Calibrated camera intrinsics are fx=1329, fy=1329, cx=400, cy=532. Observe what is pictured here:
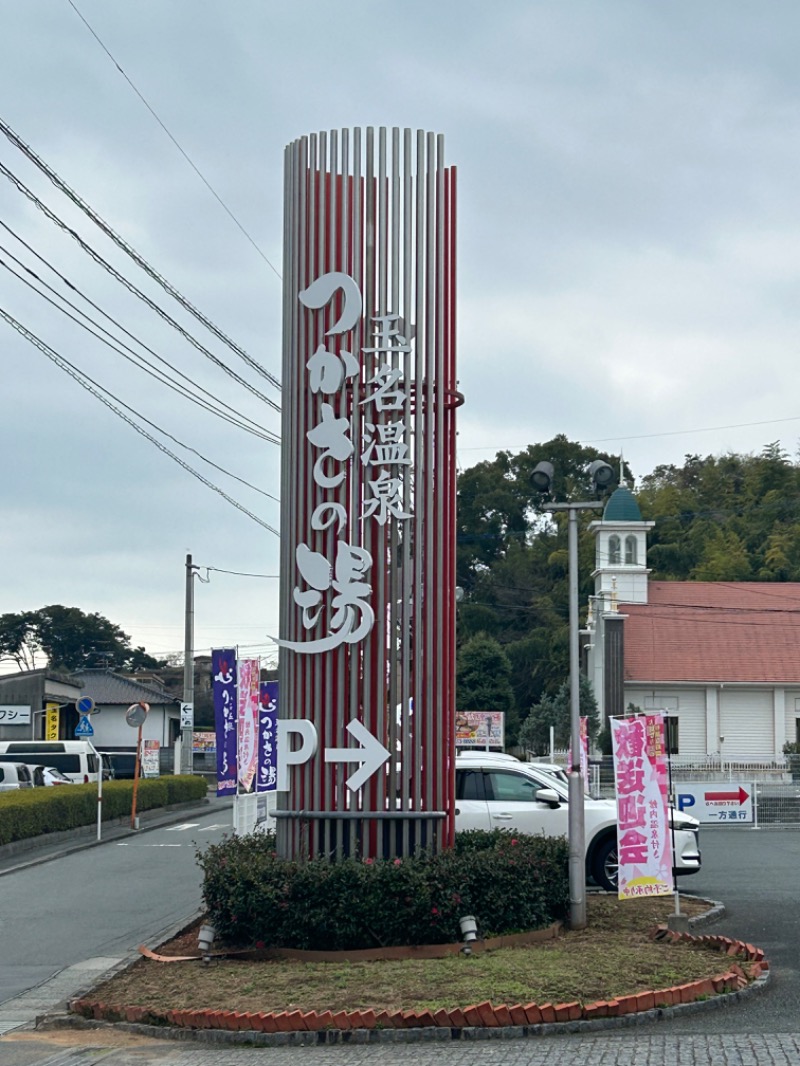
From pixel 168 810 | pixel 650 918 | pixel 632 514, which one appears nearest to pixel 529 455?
pixel 632 514

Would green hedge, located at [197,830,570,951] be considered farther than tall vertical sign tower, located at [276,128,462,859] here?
No

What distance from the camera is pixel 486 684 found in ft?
190

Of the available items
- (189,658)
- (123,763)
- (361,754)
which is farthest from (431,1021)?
(123,763)

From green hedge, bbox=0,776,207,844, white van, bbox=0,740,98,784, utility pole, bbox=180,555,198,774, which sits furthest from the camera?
white van, bbox=0,740,98,784

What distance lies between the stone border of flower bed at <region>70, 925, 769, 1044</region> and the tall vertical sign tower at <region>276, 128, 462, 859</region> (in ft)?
10.1

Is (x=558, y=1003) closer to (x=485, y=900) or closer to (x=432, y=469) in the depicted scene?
(x=485, y=900)

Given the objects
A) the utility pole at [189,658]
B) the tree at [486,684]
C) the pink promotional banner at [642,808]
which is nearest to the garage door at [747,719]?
the tree at [486,684]

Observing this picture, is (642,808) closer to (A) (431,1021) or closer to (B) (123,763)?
(A) (431,1021)

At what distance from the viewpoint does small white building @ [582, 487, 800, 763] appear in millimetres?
50531

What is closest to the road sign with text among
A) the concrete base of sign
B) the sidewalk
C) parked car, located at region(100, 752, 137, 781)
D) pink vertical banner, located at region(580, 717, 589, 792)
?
pink vertical banner, located at region(580, 717, 589, 792)

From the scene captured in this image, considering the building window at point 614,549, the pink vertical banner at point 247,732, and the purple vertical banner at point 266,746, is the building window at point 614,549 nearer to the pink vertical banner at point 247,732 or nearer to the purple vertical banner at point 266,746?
the pink vertical banner at point 247,732

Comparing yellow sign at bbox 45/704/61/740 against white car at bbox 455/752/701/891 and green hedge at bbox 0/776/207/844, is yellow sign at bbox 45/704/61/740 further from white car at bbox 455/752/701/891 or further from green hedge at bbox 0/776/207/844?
white car at bbox 455/752/701/891

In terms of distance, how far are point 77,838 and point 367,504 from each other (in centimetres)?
1719

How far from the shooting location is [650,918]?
546 inches
